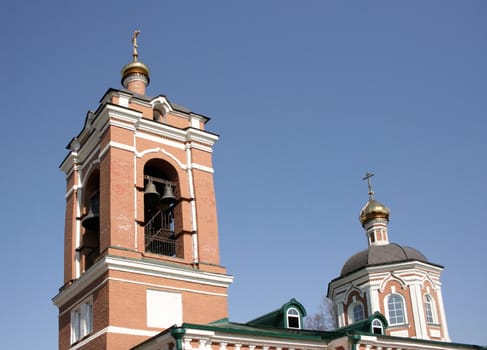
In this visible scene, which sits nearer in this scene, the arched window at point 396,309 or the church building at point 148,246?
the church building at point 148,246

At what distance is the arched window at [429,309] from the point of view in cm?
2336

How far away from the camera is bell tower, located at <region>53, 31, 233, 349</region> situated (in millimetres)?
16531

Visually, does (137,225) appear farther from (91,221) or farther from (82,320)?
(82,320)

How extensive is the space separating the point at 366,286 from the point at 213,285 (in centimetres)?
812

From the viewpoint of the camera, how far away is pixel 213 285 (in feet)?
58.9

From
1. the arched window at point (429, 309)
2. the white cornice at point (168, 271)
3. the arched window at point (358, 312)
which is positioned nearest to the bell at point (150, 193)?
the white cornice at point (168, 271)

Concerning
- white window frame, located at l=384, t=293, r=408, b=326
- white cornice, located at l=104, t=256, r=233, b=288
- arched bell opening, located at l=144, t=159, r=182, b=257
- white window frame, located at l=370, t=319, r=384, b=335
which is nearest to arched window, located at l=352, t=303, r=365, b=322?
white window frame, located at l=384, t=293, r=408, b=326

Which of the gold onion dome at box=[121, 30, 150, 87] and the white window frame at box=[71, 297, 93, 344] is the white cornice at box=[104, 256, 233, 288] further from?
the gold onion dome at box=[121, 30, 150, 87]

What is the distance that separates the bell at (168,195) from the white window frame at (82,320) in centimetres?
352

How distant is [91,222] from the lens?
61.8 feet

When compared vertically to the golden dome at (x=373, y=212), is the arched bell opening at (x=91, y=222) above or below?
below

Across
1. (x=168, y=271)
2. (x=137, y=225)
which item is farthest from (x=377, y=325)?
(x=137, y=225)

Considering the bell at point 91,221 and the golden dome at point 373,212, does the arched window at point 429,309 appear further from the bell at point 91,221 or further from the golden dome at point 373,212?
the bell at point 91,221

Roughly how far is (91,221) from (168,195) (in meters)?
2.35
